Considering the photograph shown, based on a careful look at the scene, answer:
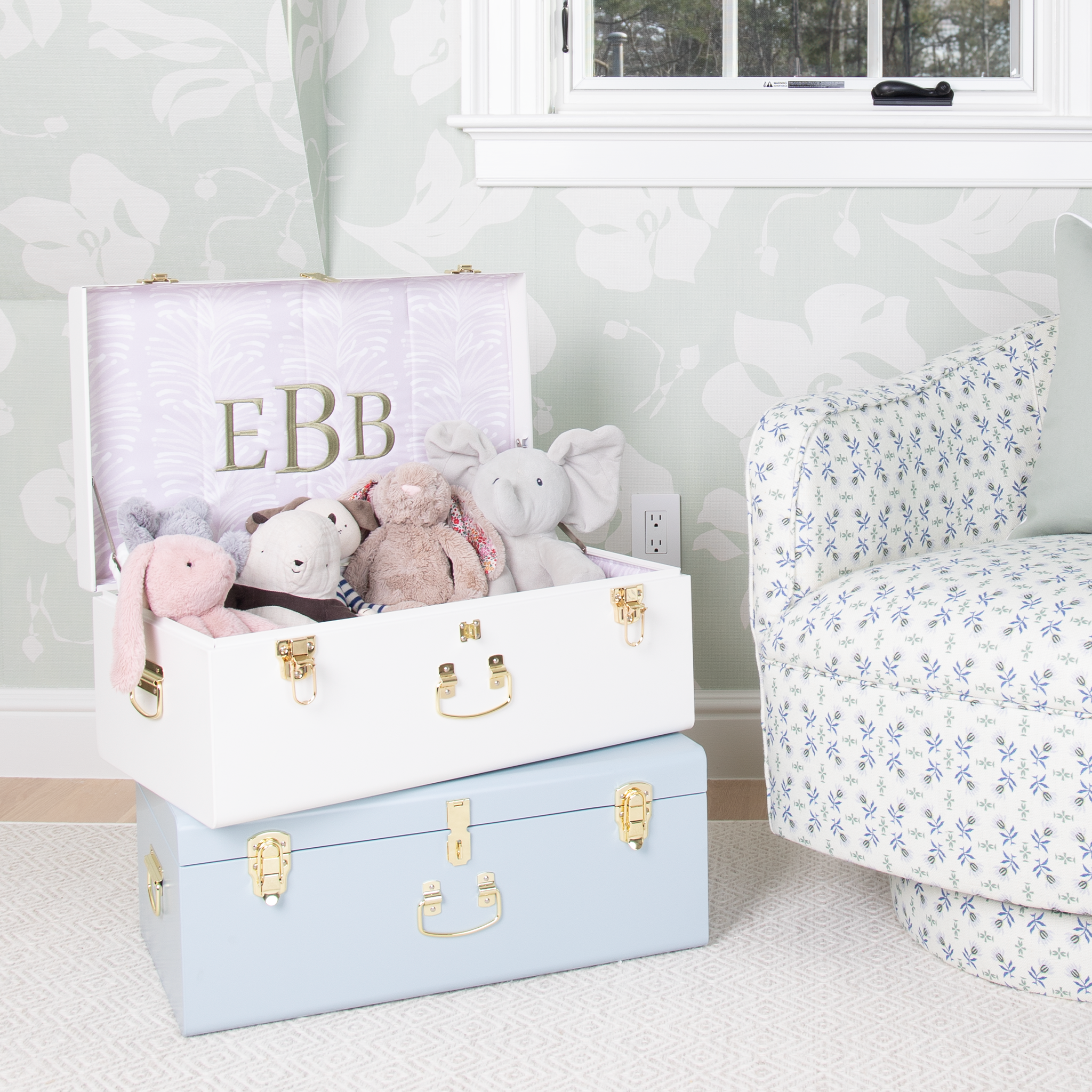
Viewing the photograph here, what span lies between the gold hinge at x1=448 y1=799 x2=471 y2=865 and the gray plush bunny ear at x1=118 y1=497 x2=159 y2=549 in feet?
1.36

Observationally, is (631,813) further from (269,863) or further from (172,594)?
(172,594)

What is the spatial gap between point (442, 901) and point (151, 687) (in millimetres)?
330

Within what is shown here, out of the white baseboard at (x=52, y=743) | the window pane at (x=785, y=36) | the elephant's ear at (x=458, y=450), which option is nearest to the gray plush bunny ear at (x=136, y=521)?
the elephant's ear at (x=458, y=450)

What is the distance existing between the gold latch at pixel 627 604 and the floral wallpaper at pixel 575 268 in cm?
55

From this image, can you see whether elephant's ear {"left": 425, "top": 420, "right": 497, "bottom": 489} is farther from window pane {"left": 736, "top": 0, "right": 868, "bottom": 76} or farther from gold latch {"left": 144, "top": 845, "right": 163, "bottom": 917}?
window pane {"left": 736, "top": 0, "right": 868, "bottom": 76}

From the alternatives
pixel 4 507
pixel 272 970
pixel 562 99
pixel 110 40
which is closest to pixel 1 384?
pixel 4 507

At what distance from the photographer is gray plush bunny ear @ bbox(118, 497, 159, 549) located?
44.3 inches

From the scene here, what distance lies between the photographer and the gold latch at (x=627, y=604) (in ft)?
3.52

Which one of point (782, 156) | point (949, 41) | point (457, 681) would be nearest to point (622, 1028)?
point (457, 681)

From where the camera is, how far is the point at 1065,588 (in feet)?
3.05

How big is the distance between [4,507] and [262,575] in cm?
73

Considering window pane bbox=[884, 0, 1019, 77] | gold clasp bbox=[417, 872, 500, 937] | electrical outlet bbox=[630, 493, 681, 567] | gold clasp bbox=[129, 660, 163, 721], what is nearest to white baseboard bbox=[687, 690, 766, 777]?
electrical outlet bbox=[630, 493, 681, 567]

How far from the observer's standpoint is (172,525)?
45.7 inches

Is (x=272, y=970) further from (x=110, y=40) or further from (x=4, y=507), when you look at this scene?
(x=110, y=40)
